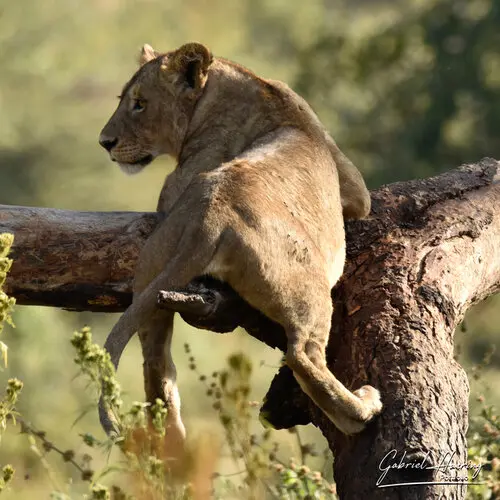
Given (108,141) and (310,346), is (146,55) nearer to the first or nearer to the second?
(108,141)

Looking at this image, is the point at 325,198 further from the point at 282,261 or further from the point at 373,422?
the point at 373,422

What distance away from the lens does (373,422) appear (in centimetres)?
448

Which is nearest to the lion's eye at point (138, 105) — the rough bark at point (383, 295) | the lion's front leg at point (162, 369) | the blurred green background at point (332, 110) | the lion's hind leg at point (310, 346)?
the rough bark at point (383, 295)

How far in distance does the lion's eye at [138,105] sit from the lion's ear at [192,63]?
25 centimetres

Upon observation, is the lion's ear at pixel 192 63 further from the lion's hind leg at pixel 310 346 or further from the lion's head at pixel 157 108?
the lion's hind leg at pixel 310 346

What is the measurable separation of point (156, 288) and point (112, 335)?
249 mm

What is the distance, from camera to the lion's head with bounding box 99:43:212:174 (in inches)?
222

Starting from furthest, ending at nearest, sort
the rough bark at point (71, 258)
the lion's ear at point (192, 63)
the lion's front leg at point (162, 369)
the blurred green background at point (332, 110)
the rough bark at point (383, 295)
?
the blurred green background at point (332, 110) < the lion's ear at point (192, 63) < the rough bark at point (71, 258) < the lion's front leg at point (162, 369) < the rough bark at point (383, 295)

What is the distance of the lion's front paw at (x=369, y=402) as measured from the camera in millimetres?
4426

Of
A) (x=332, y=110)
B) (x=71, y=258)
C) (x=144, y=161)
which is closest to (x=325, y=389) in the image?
(x=71, y=258)

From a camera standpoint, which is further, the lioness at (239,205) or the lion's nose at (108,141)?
the lion's nose at (108,141)

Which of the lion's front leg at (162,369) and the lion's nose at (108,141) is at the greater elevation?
the lion's nose at (108,141)

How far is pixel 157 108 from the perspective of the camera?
5750 mm

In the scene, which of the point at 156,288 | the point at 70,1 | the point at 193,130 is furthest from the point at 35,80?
the point at 156,288
